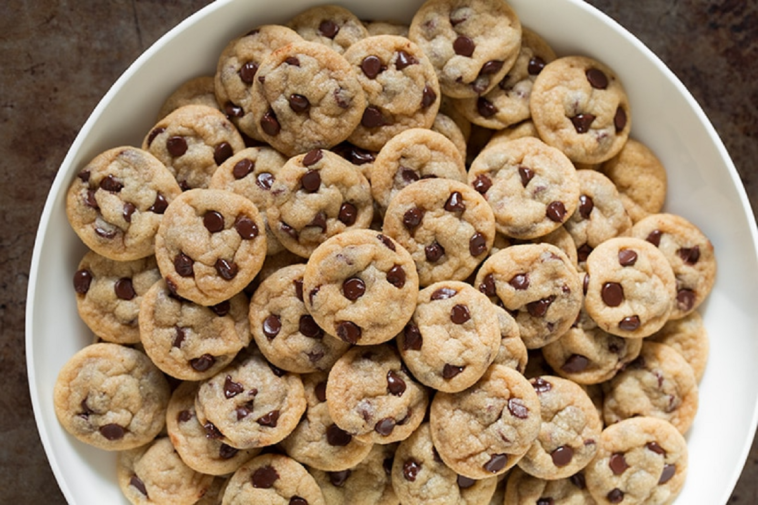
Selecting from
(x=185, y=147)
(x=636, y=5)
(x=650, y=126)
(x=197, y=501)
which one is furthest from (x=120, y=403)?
(x=636, y=5)

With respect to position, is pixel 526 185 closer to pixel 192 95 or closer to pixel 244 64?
pixel 244 64

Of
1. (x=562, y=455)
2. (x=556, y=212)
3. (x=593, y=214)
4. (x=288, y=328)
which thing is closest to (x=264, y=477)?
(x=288, y=328)

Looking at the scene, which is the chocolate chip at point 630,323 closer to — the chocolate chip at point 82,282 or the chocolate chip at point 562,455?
the chocolate chip at point 562,455

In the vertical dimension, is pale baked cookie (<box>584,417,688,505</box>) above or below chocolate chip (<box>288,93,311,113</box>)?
below

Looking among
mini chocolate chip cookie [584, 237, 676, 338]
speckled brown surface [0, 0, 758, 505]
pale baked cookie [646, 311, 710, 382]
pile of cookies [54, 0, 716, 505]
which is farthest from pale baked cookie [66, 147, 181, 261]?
pale baked cookie [646, 311, 710, 382]

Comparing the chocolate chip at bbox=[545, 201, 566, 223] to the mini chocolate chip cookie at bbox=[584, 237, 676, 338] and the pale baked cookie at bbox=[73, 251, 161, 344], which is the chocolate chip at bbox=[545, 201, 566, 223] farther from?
the pale baked cookie at bbox=[73, 251, 161, 344]

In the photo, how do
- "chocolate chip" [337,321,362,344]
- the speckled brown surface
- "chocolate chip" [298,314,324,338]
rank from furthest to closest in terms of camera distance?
the speckled brown surface
"chocolate chip" [298,314,324,338]
"chocolate chip" [337,321,362,344]
